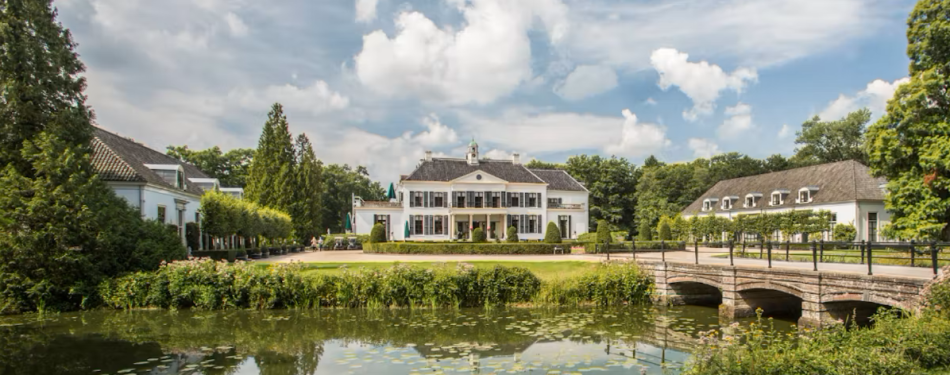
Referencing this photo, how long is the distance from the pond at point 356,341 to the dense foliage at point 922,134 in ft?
41.4

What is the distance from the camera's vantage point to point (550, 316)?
14008 millimetres

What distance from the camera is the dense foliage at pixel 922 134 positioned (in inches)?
823

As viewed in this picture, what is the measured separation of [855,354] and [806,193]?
38.6m

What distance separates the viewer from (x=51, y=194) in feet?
48.6

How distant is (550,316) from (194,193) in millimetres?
23004

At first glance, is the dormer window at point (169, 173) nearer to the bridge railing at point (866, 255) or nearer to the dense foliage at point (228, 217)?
the dense foliage at point (228, 217)

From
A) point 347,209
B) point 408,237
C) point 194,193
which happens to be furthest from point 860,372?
point 347,209

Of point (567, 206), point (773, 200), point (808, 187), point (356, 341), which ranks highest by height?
point (808, 187)

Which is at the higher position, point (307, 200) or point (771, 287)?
point (307, 200)

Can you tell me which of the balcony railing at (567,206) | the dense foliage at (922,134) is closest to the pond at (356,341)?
the dense foliage at (922,134)

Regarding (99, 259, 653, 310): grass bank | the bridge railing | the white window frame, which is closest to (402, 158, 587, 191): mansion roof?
the white window frame

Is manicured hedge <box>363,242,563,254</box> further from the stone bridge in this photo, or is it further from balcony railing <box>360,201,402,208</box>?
the stone bridge

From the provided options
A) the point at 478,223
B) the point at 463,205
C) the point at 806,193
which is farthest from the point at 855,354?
the point at 478,223

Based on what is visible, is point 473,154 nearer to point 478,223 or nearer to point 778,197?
point 478,223
